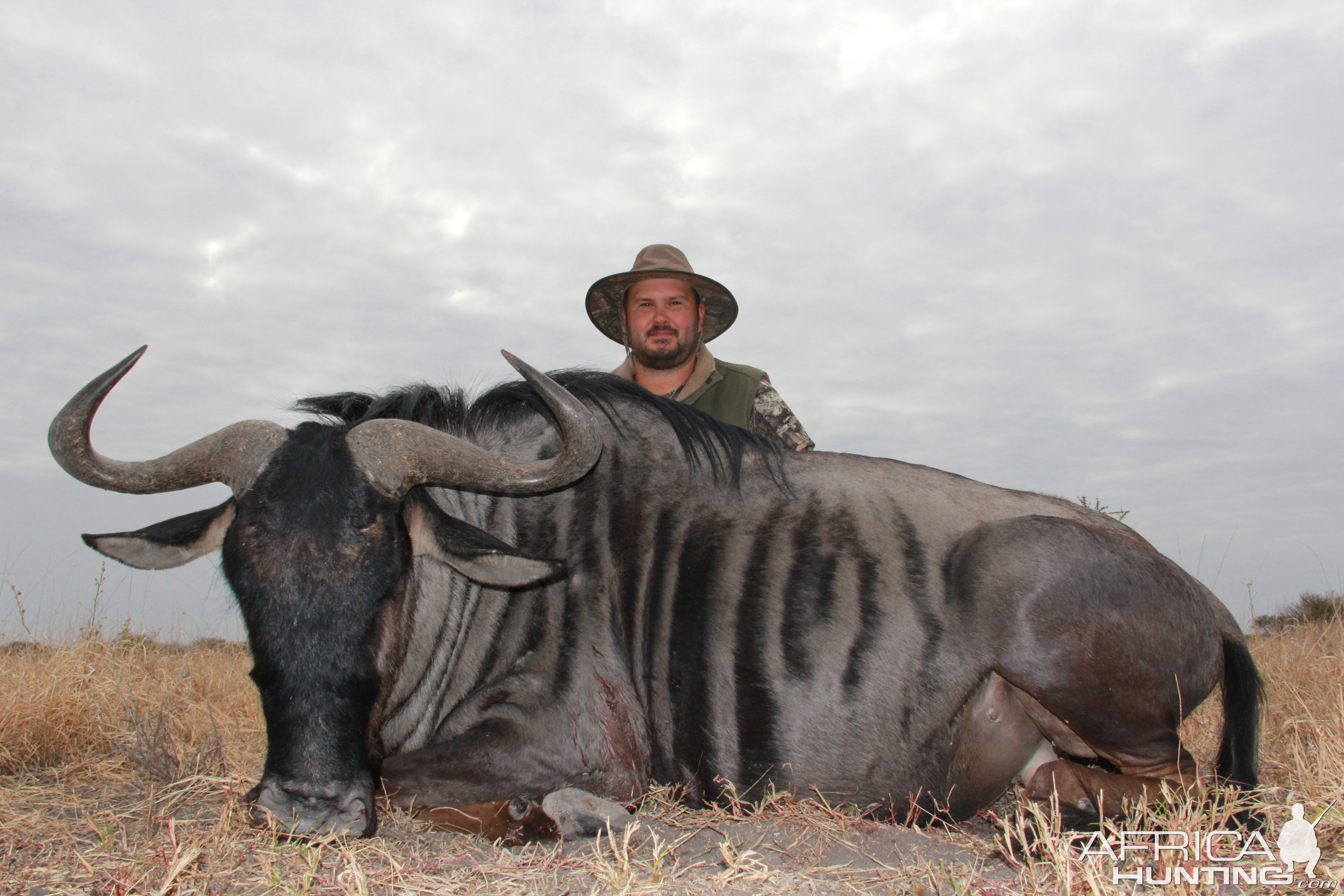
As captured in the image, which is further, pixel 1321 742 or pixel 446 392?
pixel 446 392

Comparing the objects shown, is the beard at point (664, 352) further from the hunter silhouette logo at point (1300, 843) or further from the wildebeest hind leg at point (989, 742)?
the hunter silhouette logo at point (1300, 843)

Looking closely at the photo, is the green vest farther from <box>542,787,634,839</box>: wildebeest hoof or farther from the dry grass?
<box>542,787,634,839</box>: wildebeest hoof

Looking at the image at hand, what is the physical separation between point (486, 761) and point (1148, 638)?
96.1 inches

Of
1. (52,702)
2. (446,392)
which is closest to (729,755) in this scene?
(446,392)

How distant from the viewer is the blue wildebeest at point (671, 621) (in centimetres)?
294

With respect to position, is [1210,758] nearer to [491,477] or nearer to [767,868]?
[767,868]

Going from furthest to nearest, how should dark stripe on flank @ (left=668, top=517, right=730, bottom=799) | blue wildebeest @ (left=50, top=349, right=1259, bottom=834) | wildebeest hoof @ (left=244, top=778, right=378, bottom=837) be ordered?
dark stripe on flank @ (left=668, top=517, right=730, bottom=799) < blue wildebeest @ (left=50, top=349, right=1259, bottom=834) < wildebeest hoof @ (left=244, top=778, right=378, bottom=837)

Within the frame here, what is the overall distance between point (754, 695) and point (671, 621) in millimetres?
434

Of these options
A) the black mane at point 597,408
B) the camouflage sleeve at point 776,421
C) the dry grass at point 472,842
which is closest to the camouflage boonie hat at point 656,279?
the camouflage sleeve at point 776,421

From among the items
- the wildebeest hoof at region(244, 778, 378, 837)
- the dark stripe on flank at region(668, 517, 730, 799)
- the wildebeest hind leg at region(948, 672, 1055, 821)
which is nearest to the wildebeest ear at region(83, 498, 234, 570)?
the wildebeest hoof at region(244, 778, 378, 837)

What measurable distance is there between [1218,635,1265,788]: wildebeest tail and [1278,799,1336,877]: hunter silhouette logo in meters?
0.64

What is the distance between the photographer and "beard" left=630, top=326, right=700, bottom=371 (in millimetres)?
6789

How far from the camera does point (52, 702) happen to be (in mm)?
4617

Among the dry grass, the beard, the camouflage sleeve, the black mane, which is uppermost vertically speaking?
the beard
